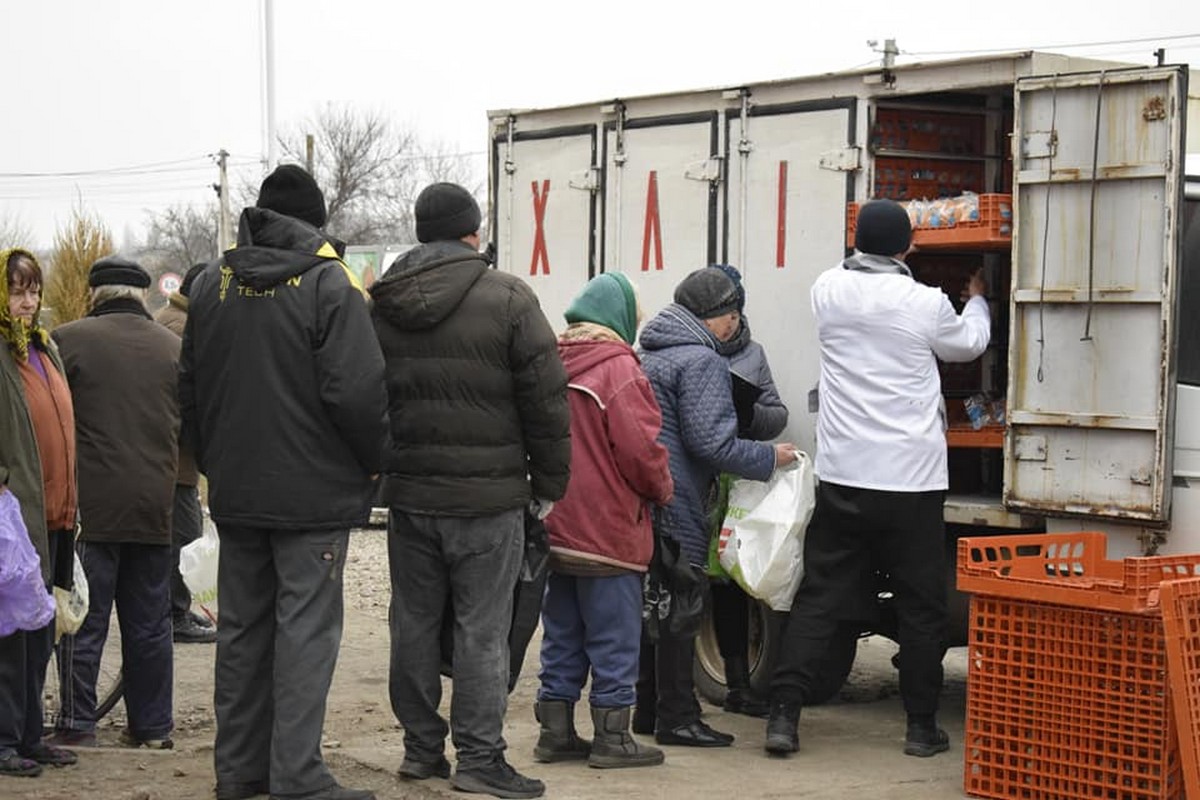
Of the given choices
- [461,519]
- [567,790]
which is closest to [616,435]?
[461,519]

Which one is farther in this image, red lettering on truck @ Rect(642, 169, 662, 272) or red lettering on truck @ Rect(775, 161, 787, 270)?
red lettering on truck @ Rect(642, 169, 662, 272)

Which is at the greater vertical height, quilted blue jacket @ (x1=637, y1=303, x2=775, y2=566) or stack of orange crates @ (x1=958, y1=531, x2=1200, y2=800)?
quilted blue jacket @ (x1=637, y1=303, x2=775, y2=566)

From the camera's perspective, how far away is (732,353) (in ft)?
24.4

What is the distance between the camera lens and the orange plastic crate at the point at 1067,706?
5715 mm

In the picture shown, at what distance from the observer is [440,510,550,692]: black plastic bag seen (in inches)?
244

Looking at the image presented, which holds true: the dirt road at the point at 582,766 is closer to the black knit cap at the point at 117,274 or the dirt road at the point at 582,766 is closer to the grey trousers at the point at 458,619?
the grey trousers at the point at 458,619

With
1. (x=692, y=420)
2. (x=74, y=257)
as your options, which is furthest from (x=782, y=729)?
(x=74, y=257)

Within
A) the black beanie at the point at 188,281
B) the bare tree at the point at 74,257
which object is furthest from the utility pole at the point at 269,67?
the black beanie at the point at 188,281

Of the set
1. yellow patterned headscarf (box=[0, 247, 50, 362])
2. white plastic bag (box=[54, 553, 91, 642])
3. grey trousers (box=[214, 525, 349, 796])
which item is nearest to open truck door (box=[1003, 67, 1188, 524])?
grey trousers (box=[214, 525, 349, 796])

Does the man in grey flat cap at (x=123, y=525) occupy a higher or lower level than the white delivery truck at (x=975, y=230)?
lower

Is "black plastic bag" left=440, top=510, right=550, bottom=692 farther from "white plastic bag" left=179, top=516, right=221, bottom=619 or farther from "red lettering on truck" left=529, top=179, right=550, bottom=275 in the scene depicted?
"red lettering on truck" left=529, top=179, right=550, bottom=275

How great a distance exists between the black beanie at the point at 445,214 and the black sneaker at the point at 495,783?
6.04ft

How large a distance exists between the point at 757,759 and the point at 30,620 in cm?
278

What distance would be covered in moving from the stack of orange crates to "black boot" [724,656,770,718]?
1712 millimetres
